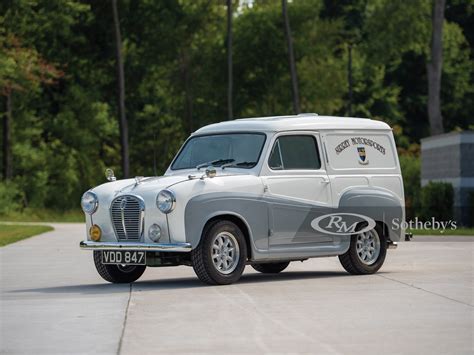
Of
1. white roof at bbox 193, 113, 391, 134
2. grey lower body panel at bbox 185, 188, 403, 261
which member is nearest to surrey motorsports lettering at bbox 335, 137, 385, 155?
white roof at bbox 193, 113, 391, 134

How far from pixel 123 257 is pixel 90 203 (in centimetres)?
105

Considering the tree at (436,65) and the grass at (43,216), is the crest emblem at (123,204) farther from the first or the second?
the tree at (436,65)

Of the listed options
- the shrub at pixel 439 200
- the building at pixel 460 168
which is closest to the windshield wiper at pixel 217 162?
the building at pixel 460 168

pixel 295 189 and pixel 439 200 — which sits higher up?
pixel 295 189

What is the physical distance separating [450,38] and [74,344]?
58.9 meters

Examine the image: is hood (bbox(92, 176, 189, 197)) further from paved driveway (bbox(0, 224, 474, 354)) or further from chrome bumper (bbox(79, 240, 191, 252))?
paved driveway (bbox(0, 224, 474, 354))

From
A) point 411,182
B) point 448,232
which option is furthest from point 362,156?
point 411,182

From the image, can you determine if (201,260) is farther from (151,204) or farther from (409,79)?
(409,79)

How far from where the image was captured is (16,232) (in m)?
34.6

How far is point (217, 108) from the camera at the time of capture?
77.8m

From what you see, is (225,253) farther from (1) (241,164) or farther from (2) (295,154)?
(2) (295,154)

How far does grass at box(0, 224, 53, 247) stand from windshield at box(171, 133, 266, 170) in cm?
1031

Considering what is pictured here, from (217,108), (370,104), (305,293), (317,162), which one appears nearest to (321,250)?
(317,162)

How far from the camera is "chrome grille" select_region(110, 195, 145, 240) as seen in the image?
1661 centimetres
